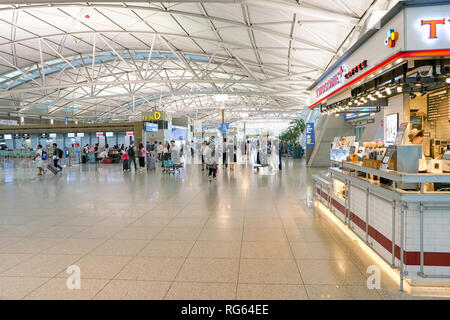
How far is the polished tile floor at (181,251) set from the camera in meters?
3.10

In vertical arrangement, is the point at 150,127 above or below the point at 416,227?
above

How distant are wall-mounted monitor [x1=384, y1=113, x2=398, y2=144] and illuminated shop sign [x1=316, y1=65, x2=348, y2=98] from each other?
2.78 metres

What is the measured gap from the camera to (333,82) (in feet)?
21.0

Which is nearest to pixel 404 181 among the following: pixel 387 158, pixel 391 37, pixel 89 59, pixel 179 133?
pixel 387 158

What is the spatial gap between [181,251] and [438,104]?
8824 mm

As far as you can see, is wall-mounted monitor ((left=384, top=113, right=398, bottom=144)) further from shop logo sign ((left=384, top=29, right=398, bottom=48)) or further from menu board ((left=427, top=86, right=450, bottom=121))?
shop logo sign ((left=384, top=29, right=398, bottom=48))

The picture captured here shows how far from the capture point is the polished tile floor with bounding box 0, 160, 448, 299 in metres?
3.10

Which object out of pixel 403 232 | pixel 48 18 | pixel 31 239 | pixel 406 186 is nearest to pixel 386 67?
pixel 406 186

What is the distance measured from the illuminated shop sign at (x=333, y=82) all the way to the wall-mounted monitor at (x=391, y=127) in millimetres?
2775

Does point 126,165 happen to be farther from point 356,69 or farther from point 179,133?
point 179,133

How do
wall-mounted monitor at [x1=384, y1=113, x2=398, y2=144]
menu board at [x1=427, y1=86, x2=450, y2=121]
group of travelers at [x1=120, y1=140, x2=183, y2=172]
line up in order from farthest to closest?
group of travelers at [x1=120, y1=140, x2=183, y2=172] → wall-mounted monitor at [x1=384, y1=113, x2=398, y2=144] → menu board at [x1=427, y1=86, x2=450, y2=121]

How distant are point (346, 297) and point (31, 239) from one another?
483cm

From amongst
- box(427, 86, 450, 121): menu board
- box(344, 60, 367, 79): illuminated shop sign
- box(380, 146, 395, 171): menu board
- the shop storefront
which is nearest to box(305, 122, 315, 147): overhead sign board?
box(427, 86, 450, 121): menu board

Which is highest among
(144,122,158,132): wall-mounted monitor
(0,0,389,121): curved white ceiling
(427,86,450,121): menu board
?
(0,0,389,121): curved white ceiling
